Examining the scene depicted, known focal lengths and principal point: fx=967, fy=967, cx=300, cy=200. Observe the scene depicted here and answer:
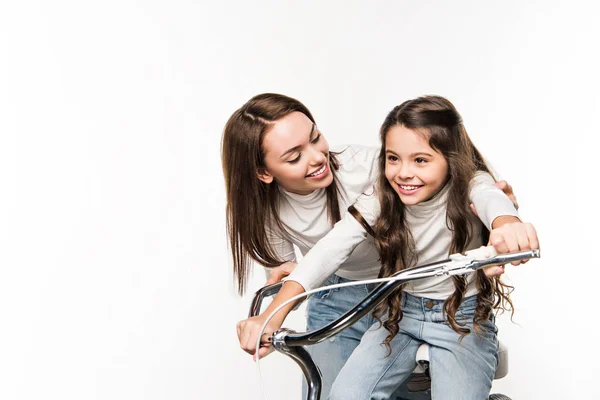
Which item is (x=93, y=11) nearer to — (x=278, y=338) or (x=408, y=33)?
(x=408, y=33)

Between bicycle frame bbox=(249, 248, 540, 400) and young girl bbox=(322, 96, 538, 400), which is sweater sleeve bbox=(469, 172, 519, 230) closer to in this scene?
young girl bbox=(322, 96, 538, 400)

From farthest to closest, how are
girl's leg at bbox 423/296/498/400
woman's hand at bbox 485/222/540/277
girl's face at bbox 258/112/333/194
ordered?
girl's face at bbox 258/112/333/194 → girl's leg at bbox 423/296/498/400 → woman's hand at bbox 485/222/540/277

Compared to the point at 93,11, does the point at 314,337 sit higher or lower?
lower

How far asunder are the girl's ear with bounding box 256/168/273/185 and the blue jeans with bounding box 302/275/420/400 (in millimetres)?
362

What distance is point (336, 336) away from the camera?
2412 mm

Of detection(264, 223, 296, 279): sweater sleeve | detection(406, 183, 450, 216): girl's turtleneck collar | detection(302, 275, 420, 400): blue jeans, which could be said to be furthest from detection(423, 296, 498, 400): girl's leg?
detection(264, 223, 296, 279): sweater sleeve

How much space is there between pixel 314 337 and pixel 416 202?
16.0 inches

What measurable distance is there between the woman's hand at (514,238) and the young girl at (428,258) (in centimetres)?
34

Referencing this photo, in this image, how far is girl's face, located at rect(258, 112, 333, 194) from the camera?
7.33ft

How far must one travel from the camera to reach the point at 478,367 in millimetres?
2018

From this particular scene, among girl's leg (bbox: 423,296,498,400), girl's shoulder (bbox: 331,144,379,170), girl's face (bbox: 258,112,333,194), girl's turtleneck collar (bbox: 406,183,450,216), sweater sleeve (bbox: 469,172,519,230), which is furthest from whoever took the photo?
girl's shoulder (bbox: 331,144,379,170)

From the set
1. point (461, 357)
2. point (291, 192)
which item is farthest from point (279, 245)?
point (461, 357)

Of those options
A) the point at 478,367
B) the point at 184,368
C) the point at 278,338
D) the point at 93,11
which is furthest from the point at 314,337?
the point at 93,11

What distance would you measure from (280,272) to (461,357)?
500 millimetres
